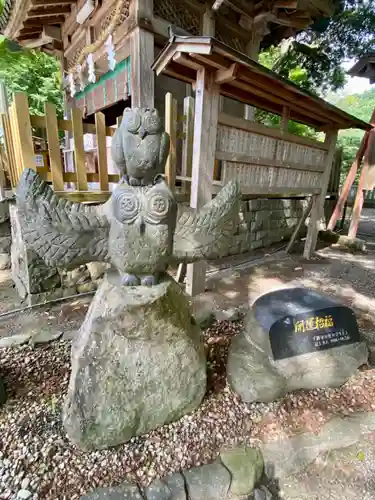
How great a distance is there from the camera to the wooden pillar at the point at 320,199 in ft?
17.8

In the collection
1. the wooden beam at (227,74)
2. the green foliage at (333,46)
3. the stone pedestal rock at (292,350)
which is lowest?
the stone pedestal rock at (292,350)

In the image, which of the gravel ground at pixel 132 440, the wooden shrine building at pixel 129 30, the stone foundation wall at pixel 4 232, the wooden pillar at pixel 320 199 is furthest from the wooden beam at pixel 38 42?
the gravel ground at pixel 132 440

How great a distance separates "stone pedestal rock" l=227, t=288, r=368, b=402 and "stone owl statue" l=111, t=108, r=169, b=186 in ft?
4.73

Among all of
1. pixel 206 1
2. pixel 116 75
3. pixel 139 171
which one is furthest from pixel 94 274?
pixel 206 1

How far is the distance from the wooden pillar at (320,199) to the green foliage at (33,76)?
31.7ft

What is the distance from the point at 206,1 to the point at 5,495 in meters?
6.65

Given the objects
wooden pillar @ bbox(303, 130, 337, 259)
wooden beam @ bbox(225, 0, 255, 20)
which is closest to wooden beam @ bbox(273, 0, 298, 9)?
wooden beam @ bbox(225, 0, 255, 20)

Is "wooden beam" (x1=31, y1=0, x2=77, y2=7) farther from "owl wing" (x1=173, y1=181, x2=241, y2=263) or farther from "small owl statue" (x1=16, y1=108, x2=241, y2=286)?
"owl wing" (x1=173, y1=181, x2=241, y2=263)

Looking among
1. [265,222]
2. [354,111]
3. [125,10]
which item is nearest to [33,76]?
[125,10]

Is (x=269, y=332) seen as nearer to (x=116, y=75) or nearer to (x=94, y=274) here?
(x=94, y=274)

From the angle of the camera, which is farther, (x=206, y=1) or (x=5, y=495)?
(x=206, y=1)

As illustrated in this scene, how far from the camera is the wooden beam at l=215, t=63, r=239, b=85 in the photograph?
2.91 metres

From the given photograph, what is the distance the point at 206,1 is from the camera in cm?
488

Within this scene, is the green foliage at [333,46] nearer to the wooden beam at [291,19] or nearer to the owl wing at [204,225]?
the wooden beam at [291,19]
